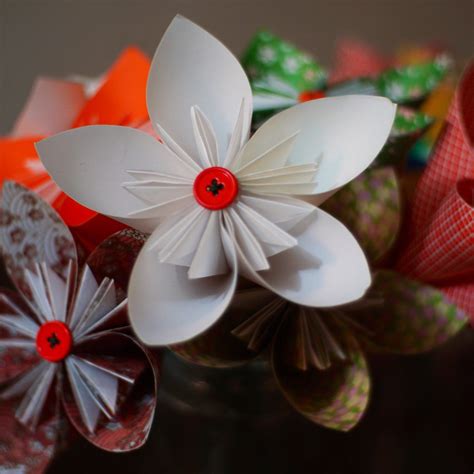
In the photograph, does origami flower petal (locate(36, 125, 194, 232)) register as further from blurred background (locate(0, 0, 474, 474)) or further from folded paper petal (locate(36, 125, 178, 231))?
blurred background (locate(0, 0, 474, 474))

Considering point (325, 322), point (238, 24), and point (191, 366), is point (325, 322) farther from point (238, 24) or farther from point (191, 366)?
point (238, 24)

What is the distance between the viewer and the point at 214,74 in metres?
0.34

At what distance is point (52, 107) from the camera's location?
507mm

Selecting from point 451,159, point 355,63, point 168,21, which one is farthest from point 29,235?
point 168,21

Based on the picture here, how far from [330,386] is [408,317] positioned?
0.07 meters

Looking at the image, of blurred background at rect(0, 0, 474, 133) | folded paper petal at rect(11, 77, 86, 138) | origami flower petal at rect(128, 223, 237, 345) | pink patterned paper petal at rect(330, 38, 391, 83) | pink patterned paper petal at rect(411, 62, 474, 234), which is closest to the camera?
origami flower petal at rect(128, 223, 237, 345)

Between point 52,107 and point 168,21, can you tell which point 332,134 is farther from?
point 168,21

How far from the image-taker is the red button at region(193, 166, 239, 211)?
1.00ft

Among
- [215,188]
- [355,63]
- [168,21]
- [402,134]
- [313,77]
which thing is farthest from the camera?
[168,21]

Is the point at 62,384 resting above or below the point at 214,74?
below

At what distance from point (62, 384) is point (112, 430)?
4cm

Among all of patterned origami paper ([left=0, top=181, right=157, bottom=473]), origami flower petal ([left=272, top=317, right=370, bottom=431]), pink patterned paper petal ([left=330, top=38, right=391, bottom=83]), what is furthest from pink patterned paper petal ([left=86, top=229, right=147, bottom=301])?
pink patterned paper petal ([left=330, top=38, right=391, bottom=83])

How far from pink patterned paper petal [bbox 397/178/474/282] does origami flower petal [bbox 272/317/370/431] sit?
0.23 ft

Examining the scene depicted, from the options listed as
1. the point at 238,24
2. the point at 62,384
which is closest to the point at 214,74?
the point at 62,384
